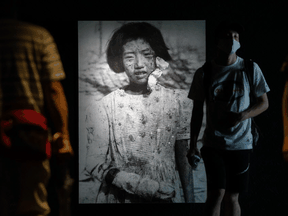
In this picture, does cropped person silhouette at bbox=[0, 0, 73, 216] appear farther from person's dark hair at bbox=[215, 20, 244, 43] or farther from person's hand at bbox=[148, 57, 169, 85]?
person's hand at bbox=[148, 57, 169, 85]

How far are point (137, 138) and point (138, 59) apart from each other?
750mm

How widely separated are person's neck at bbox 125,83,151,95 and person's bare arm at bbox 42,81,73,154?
1.30 metres

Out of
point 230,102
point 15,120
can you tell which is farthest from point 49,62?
point 230,102

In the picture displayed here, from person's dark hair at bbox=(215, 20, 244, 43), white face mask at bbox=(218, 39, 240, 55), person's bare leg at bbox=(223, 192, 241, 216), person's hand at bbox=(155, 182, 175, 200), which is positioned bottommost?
person's hand at bbox=(155, 182, 175, 200)

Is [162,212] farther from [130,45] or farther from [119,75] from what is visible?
[130,45]

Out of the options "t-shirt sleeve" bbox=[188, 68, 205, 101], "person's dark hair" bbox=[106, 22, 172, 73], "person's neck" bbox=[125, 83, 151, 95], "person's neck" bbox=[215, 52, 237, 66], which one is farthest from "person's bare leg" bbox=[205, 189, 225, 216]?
"person's dark hair" bbox=[106, 22, 172, 73]

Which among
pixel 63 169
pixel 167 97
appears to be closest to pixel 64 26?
pixel 167 97

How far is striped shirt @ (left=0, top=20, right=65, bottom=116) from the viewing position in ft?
5.45

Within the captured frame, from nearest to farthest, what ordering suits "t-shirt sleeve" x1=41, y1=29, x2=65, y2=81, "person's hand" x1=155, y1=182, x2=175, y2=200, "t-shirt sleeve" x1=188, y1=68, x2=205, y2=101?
"t-shirt sleeve" x1=41, y1=29, x2=65, y2=81
"t-shirt sleeve" x1=188, y1=68, x2=205, y2=101
"person's hand" x1=155, y1=182, x2=175, y2=200

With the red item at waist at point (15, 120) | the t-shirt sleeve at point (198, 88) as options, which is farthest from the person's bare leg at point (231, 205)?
the red item at waist at point (15, 120)

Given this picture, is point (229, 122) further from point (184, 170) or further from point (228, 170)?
point (184, 170)

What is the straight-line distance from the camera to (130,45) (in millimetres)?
3076

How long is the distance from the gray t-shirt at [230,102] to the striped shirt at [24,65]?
3.29ft

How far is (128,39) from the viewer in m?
3.07
